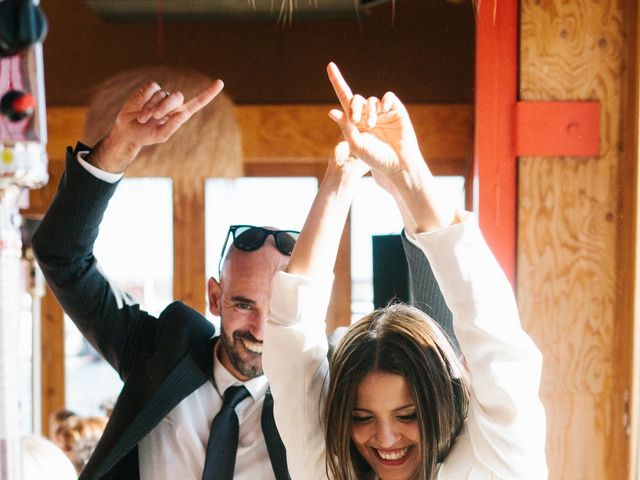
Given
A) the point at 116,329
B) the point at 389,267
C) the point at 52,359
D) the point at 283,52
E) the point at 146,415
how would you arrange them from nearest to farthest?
the point at 146,415, the point at 116,329, the point at 389,267, the point at 283,52, the point at 52,359

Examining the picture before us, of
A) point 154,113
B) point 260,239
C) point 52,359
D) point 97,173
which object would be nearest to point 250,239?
point 260,239

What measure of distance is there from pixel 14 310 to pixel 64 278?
0.84 m

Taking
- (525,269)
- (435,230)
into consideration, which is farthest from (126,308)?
(525,269)

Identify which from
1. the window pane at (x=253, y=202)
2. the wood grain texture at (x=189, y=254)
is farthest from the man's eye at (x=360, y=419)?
the wood grain texture at (x=189, y=254)

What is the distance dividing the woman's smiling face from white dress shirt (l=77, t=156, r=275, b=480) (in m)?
0.40

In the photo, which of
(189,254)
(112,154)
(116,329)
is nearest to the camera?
(112,154)

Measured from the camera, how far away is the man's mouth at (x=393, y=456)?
47.3 inches

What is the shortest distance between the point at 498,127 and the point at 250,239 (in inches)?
40.5

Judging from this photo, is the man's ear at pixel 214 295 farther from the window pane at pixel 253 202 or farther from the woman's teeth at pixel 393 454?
the window pane at pixel 253 202

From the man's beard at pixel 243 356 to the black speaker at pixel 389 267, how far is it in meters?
0.28

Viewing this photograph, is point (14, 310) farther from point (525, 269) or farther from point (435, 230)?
point (525, 269)

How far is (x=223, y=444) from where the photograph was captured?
1.55 metres

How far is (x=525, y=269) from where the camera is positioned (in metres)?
2.49

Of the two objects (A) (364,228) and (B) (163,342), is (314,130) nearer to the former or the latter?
(A) (364,228)
